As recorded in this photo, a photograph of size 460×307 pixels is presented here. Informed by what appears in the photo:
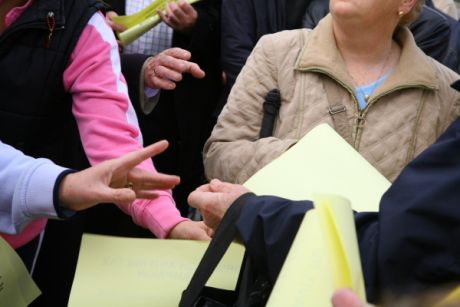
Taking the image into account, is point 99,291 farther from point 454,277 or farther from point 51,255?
point 454,277

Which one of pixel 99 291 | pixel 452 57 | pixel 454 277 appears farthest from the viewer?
pixel 452 57

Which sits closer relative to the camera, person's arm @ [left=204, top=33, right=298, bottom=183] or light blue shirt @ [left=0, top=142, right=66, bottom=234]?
light blue shirt @ [left=0, top=142, right=66, bottom=234]

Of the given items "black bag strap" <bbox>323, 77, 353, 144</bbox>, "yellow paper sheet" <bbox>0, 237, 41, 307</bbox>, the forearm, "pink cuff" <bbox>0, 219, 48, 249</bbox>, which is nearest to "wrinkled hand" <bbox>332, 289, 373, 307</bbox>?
"yellow paper sheet" <bbox>0, 237, 41, 307</bbox>

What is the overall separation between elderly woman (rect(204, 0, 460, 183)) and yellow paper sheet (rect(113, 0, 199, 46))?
668 millimetres

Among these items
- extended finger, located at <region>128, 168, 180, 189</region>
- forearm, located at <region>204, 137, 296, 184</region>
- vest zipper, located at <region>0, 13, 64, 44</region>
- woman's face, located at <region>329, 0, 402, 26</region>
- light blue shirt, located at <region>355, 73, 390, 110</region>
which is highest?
vest zipper, located at <region>0, 13, 64, 44</region>

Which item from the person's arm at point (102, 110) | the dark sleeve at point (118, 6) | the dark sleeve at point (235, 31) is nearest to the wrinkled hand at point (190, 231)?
the person's arm at point (102, 110)

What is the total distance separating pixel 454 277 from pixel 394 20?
1430mm

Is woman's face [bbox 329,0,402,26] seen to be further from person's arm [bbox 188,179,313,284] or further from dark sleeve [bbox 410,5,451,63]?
person's arm [bbox 188,179,313,284]

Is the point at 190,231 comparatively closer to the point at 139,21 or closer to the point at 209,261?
the point at 209,261

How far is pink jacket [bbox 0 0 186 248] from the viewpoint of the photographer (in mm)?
1808

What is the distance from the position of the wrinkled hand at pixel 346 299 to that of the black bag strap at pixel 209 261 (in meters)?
0.46

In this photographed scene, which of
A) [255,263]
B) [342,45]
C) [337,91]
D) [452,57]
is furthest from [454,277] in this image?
[452,57]

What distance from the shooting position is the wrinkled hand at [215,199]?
158 centimetres

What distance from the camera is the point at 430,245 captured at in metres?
1.15
